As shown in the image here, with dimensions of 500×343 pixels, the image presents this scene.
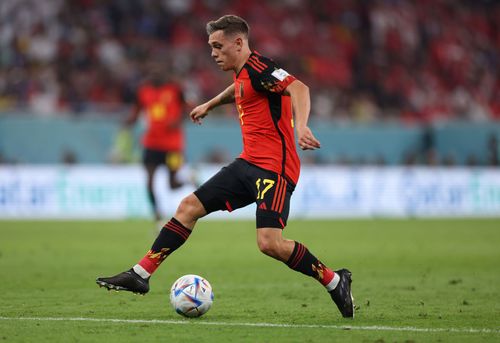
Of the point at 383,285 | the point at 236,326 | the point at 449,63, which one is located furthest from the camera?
the point at 449,63

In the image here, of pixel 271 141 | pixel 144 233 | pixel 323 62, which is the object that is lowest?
pixel 144 233

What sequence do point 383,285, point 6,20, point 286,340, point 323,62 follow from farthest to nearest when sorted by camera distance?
point 323,62 → point 6,20 → point 383,285 → point 286,340

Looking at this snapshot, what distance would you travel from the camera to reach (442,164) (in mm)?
23312

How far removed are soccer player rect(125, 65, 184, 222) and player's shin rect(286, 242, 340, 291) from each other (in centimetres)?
861

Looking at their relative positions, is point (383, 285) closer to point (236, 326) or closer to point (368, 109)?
point (236, 326)

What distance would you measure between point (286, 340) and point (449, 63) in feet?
78.3

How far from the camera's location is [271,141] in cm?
692

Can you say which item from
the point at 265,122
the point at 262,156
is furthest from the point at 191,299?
the point at 265,122

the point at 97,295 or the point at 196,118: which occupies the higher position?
the point at 196,118

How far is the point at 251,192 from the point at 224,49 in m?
1.08

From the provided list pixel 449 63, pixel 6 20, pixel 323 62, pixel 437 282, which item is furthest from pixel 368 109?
pixel 437 282

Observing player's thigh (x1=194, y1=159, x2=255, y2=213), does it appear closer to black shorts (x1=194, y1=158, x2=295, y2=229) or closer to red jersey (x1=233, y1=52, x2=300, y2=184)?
black shorts (x1=194, y1=158, x2=295, y2=229)

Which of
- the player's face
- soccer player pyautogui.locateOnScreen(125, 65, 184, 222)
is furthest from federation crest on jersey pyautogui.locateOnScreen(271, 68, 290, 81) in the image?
soccer player pyautogui.locateOnScreen(125, 65, 184, 222)

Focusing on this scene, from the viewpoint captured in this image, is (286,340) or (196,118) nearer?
(286,340)
